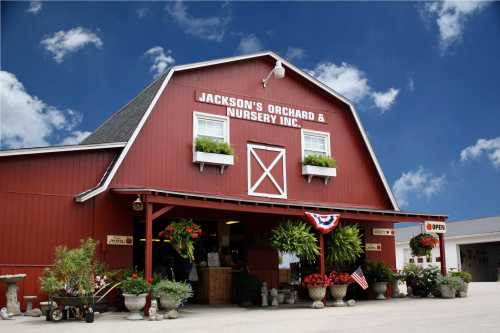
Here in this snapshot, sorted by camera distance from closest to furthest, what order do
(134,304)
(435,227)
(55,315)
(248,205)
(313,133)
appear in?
(55,315) < (134,304) < (248,205) < (435,227) < (313,133)

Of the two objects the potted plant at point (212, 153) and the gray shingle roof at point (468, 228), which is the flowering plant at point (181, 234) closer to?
the potted plant at point (212, 153)

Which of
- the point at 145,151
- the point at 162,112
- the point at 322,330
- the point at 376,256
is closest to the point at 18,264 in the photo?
the point at 145,151

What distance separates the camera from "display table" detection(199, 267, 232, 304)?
57.1 ft

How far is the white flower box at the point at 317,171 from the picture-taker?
725 inches

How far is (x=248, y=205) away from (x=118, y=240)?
135 inches

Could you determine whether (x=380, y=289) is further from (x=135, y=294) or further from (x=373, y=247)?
(x=135, y=294)

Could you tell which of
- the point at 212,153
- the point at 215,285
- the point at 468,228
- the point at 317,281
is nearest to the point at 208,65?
the point at 212,153

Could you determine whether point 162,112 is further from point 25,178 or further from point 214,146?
point 25,178

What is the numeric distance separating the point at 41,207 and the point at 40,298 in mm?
2125

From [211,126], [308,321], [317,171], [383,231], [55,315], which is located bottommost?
[308,321]

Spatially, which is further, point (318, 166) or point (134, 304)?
point (318, 166)

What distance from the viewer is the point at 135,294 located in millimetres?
12633

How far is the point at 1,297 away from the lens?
1364 cm

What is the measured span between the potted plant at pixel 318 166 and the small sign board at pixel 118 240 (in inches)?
233
